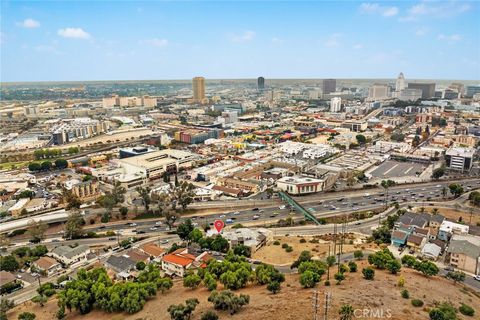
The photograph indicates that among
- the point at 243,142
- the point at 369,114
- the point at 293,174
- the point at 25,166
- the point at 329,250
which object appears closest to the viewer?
the point at 329,250

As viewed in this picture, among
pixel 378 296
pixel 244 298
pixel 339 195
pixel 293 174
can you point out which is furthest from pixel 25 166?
pixel 378 296

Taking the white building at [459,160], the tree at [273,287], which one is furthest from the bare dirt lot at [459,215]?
the tree at [273,287]

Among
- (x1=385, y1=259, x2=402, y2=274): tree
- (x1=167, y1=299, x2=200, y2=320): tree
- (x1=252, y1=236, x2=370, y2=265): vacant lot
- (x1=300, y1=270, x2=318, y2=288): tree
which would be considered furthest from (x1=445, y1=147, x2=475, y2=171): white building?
(x1=167, y1=299, x2=200, y2=320): tree

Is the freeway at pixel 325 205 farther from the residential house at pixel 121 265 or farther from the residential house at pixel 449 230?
the residential house at pixel 449 230

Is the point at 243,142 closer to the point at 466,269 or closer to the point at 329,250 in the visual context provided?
the point at 329,250

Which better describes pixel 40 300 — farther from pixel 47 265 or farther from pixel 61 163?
pixel 61 163

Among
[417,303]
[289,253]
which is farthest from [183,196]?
[417,303]

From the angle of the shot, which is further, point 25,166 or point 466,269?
point 25,166
